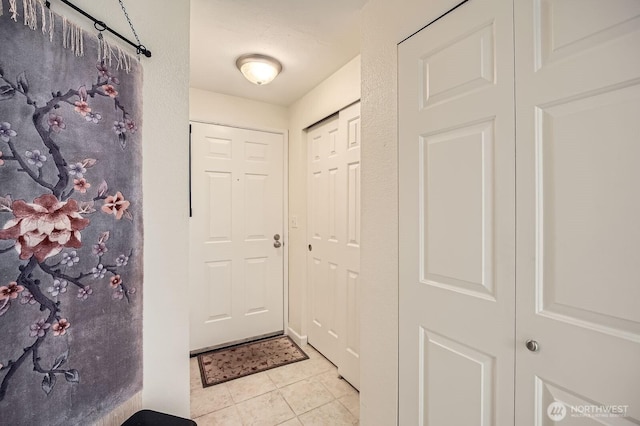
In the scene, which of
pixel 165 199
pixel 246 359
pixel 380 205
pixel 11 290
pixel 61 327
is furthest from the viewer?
pixel 246 359

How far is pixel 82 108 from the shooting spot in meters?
0.89

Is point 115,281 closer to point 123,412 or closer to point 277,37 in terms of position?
point 123,412

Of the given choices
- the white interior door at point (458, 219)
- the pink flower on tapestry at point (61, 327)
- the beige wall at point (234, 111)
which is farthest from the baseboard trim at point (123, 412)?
the beige wall at point (234, 111)

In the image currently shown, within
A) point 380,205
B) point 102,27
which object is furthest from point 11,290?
point 380,205

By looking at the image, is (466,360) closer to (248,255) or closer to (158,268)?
(158,268)

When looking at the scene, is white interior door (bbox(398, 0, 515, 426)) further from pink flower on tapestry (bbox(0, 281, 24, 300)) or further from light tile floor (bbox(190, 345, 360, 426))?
pink flower on tapestry (bbox(0, 281, 24, 300))

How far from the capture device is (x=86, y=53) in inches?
35.6

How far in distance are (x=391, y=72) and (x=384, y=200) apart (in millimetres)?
610

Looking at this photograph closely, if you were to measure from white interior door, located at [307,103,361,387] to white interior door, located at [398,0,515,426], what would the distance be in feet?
2.57

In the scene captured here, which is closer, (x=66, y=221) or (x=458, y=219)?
(x=66, y=221)

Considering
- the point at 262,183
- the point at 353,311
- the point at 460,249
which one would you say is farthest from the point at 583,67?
the point at 262,183

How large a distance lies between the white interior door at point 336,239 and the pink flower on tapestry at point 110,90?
1.42 m

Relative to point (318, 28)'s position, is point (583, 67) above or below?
below

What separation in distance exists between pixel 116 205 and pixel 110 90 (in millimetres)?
411
